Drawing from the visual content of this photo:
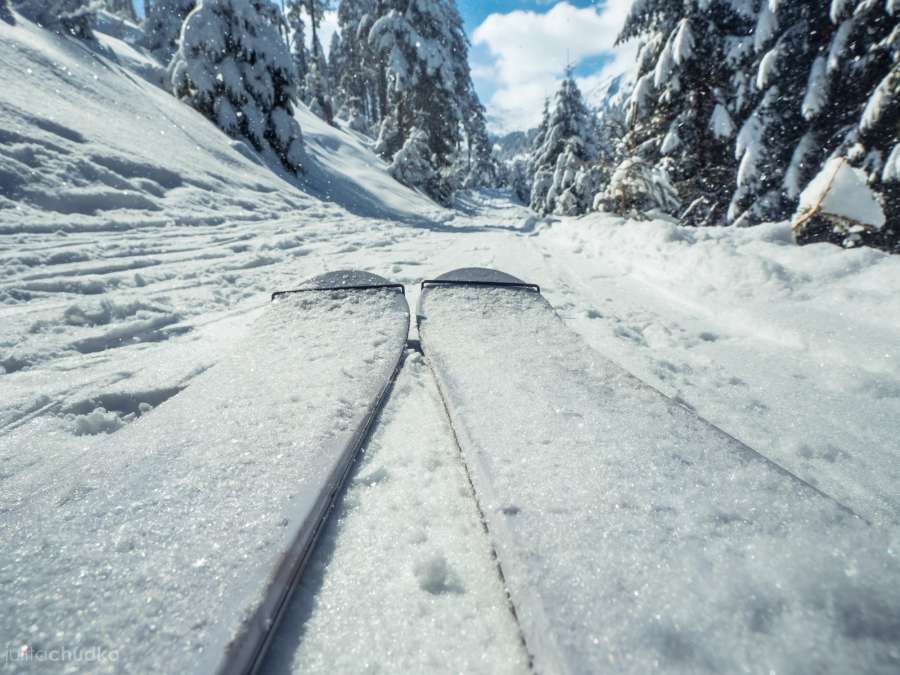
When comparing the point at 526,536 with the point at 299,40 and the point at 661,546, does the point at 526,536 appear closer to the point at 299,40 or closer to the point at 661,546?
the point at 661,546

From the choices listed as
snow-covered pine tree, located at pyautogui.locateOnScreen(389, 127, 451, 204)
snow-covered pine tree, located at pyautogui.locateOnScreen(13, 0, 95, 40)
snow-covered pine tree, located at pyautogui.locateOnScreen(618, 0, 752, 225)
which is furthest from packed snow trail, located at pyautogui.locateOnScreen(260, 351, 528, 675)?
snow-covered pine tree, located at pyautogui.locateOnScreen(389, 127, 451, 204)

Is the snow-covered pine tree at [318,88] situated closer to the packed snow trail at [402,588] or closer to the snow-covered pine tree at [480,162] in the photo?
the snow-covered pine tree at [480,162]

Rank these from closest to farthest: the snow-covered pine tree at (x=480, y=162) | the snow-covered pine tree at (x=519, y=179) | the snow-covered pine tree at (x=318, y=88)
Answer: the snow-covered pine tree at (x=318, y=88) → the snow-covered pine tree at (x=480, y=162) → the snow-covered pine tree at (x=519, y=179)

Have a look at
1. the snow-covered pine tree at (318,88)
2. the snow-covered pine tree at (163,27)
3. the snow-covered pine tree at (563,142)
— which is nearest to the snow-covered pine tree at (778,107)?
the snow-covered pine tree at (563,142)

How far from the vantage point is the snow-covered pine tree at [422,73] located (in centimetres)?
1438

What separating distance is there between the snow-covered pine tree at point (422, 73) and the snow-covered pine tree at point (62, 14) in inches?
315

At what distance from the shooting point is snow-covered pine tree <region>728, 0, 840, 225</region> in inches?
244

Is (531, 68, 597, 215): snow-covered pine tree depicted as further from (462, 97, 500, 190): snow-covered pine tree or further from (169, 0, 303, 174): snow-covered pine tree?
(169, 0, 303, 174): snow-covered pine tree

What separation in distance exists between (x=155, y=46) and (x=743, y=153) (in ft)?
68.4

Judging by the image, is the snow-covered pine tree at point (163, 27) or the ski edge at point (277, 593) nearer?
the ski edge at point (277, 593)

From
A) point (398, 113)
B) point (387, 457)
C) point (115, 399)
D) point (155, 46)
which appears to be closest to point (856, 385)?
point (387, 457)

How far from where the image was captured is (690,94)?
7.76m

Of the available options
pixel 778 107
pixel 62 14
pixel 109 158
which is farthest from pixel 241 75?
pixel 778 107

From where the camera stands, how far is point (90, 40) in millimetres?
9688
